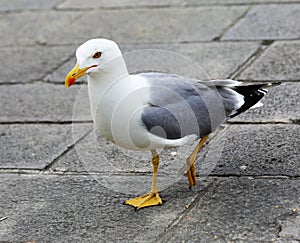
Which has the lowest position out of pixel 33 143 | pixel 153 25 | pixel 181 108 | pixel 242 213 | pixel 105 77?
pixel 33 143

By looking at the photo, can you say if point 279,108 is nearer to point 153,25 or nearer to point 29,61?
point 153,25

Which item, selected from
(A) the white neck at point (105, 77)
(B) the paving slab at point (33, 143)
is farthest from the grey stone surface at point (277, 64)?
(A) the white neck at point (105, 77)

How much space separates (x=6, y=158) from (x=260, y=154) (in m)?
1.86

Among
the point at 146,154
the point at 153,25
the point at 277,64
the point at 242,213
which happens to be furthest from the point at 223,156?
the point at 153,25

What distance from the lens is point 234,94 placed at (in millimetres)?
4320

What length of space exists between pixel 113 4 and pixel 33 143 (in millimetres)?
3512

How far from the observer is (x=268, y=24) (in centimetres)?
703

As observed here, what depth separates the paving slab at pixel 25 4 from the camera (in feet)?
28.1

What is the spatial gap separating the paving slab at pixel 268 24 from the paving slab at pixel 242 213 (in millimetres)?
2867

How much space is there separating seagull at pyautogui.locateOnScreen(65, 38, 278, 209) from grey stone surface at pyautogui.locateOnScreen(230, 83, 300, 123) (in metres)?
0.89

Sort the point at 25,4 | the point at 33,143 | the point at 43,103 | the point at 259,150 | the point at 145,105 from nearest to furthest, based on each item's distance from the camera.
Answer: the point at 145,105, the point at 259,150, the point at 33,143, the point at 43,103, the point at 25,4

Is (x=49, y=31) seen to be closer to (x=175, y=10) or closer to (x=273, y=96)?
(x=175, y=10)

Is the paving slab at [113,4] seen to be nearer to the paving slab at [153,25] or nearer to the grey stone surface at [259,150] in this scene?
the paving slab at [153,25]

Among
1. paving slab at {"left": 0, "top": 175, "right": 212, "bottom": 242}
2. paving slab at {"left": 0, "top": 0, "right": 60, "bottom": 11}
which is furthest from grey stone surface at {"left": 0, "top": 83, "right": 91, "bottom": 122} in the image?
paving slab at {"left": 0, "top": 0, "right": 60, "bottom": 11}
